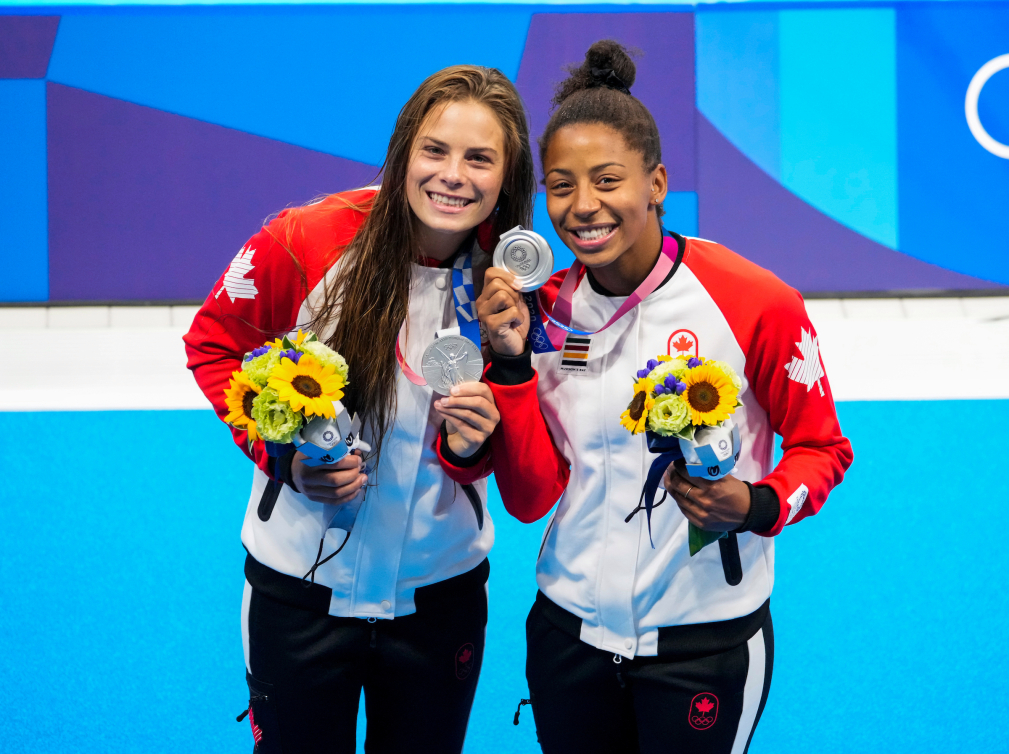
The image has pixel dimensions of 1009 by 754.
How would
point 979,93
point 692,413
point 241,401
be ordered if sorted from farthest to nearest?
point 979,93
point 241,401
point 692,413

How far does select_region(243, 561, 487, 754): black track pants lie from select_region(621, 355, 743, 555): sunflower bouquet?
85cm

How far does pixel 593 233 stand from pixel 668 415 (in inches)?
21.0

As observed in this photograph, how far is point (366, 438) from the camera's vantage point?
94.8 inches

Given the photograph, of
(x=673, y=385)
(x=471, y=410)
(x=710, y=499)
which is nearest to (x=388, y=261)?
(x=471, y=410)

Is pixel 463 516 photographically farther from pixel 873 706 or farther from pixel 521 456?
pixel 873 706

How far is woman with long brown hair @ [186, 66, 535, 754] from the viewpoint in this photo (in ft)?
7.77

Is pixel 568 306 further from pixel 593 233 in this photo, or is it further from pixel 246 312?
pixel 246 312

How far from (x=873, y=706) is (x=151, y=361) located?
5.67 metres

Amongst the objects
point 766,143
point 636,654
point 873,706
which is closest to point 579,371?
point 636,654

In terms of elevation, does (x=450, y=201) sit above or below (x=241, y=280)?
above

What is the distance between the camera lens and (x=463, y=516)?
2.54 m

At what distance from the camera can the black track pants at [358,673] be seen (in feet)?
8.05

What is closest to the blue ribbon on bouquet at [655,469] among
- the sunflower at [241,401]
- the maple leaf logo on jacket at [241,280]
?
the sunflower at [241,401]

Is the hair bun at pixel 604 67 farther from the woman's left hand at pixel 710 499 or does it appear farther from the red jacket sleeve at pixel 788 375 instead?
the woman's left hand at pixel 710 499
